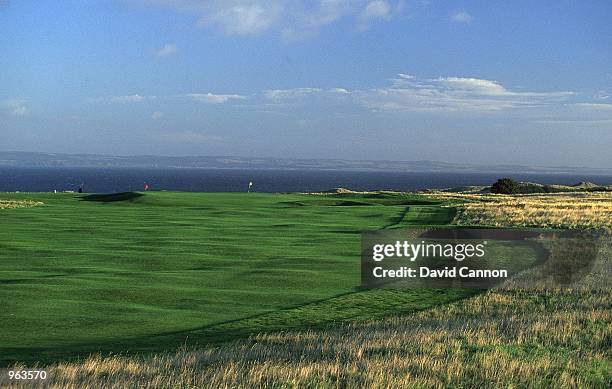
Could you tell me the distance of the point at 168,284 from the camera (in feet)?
57.1

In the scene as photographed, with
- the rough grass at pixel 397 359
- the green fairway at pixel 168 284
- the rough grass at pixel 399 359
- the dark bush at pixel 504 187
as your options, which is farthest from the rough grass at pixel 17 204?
the dark bush at pixel 504 187

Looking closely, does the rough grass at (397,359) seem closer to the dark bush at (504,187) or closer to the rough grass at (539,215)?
the rough grass at (539,215)

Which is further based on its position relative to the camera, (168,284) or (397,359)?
(168,284)

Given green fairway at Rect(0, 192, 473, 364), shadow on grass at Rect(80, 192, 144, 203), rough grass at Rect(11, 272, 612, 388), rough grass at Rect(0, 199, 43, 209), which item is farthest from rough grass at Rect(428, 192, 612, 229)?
rough grass at Rect(0, 199, 43, 209)

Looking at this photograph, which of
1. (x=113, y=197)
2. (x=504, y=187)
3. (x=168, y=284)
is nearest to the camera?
(x=168, y=284)

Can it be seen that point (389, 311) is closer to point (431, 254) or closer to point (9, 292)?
point (9, 292)

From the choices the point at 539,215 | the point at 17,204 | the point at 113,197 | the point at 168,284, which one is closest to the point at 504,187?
the point at 539,215

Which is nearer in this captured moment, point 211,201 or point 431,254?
point 431,254

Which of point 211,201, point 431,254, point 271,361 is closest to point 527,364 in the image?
point 271,361

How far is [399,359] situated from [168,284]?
324 inches

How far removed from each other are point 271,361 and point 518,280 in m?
11.6

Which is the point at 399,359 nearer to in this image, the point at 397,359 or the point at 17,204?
the point at 397,359

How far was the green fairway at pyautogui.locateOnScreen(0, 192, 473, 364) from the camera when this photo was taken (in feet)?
41.9

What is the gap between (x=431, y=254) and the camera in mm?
25938
